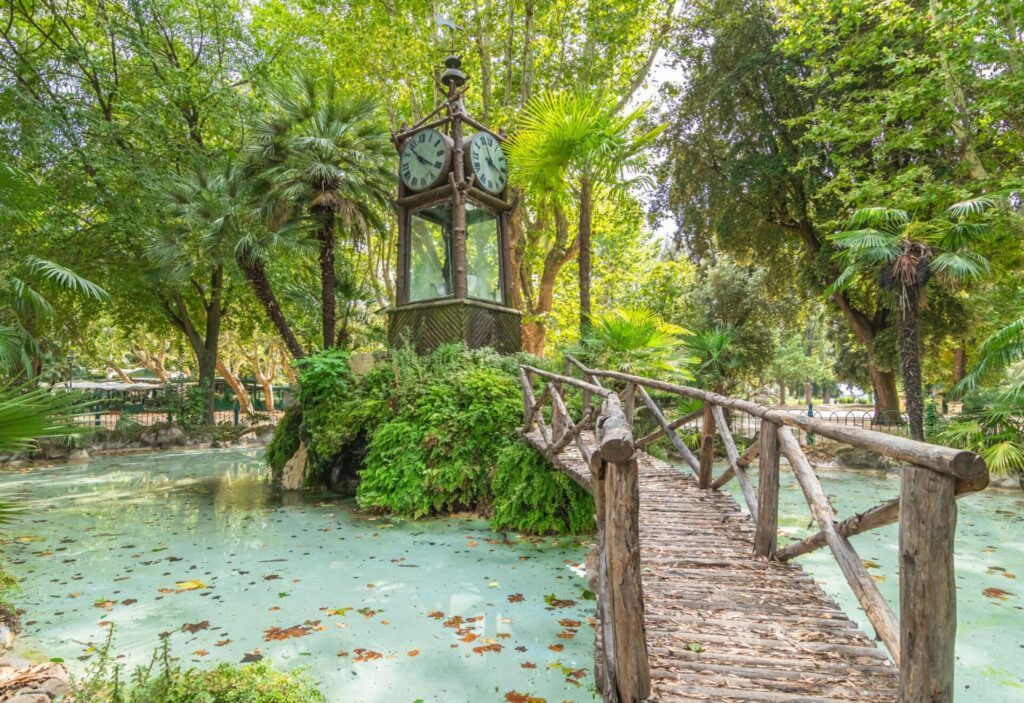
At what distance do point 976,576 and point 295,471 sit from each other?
10.3 meters

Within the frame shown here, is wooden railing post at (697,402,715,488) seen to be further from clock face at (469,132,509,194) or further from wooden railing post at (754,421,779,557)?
clock face at (469,132,509,194)

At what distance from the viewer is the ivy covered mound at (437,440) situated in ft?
22.3

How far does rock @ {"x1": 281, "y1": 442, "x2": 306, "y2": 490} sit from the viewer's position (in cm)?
1000

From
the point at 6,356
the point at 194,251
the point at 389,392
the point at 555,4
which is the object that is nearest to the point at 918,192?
the point at 555,4

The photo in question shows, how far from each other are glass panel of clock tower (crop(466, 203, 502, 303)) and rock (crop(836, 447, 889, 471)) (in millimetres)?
9442

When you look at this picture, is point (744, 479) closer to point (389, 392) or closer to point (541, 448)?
point (541, 448)

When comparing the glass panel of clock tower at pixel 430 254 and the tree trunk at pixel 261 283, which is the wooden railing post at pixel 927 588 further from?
the tree trunk at pixel 261 283

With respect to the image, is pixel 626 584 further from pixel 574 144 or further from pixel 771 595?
pixel 574 144

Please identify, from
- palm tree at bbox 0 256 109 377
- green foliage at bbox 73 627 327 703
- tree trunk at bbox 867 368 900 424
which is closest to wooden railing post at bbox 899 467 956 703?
green foliage at bbox 73 627 327 703

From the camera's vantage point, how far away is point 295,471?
398 inches

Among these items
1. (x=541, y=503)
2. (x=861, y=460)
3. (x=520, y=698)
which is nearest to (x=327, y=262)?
(x=541, y=503)

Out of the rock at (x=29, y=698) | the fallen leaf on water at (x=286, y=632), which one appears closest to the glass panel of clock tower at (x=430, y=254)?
the fallen leaf on water at (x=286, y=632)

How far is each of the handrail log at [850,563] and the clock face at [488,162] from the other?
865 cm

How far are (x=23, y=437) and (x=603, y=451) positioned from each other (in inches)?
105
